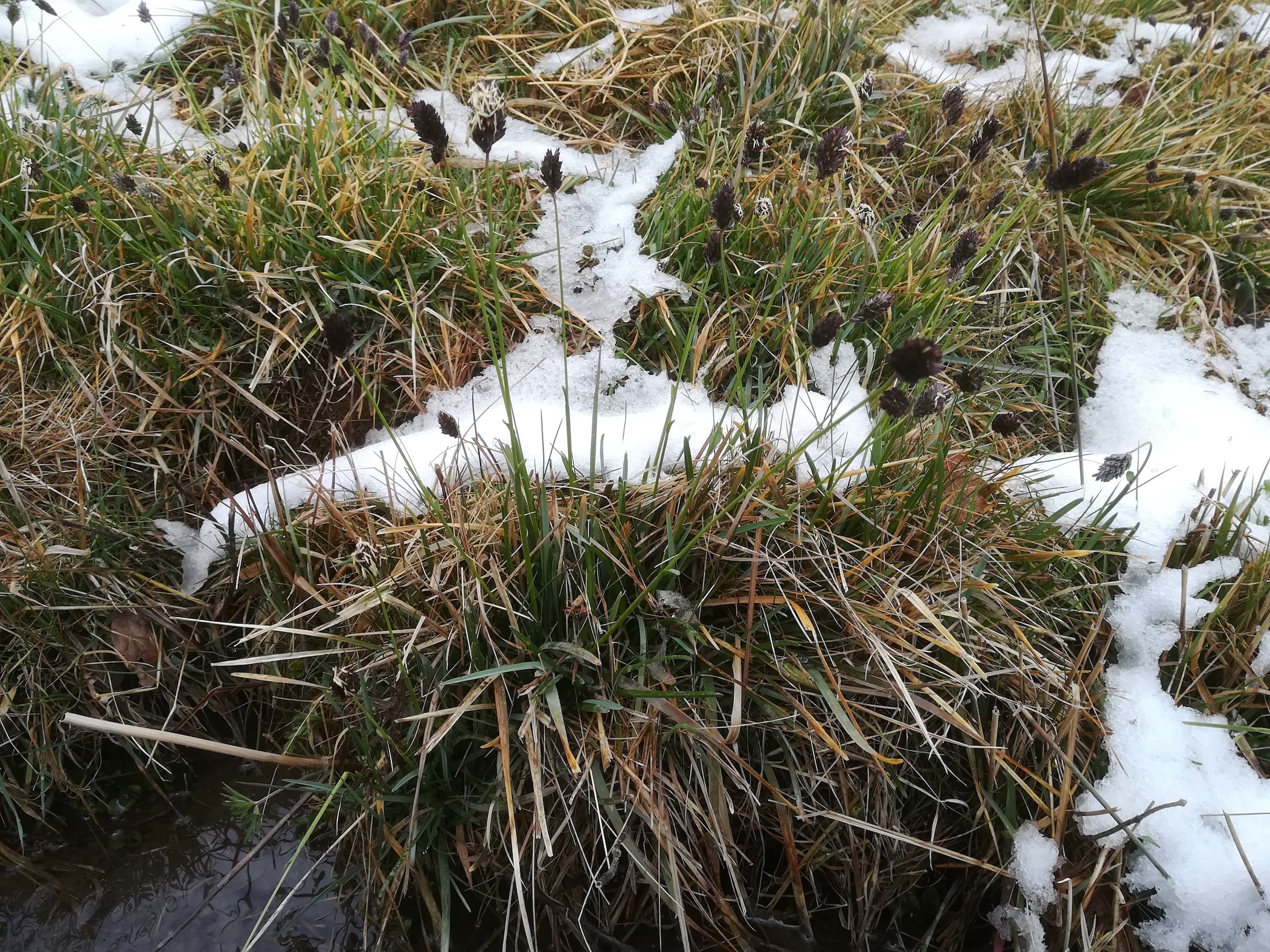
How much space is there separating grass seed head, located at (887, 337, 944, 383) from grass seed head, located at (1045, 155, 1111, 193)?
2.20 feet

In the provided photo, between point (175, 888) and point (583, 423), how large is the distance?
1425 mm

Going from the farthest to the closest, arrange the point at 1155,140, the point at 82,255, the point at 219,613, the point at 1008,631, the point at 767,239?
the point at 1155,140 → the point at 767,239 → the point at 82,255 → the point at 219,613 → the point at 1008,631

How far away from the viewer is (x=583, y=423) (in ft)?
6.27

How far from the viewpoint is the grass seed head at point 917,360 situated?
1.08 meters

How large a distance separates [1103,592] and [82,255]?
273 centimetres

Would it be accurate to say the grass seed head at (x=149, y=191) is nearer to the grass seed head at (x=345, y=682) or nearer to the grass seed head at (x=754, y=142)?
the grass seed head at (x=345, y=682)

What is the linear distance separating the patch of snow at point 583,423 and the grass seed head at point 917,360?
0.37 meters

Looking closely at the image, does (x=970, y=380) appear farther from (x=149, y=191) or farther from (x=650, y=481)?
(x=149, y=191)

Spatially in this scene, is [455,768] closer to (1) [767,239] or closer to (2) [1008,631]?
(2) [1008,631]

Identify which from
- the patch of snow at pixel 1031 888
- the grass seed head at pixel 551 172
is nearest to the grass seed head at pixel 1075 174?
the grass seed head at pixel 551 172

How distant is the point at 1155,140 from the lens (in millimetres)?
2580

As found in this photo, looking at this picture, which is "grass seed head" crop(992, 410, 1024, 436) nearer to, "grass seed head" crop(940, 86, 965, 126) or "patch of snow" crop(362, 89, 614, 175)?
"grass seed head" crop(940, 86, 965, 126)

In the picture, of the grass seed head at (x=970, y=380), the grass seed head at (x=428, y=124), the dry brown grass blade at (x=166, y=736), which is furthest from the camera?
the grass seed head at (x=970, y=380)

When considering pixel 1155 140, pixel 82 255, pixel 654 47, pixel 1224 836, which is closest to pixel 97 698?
pixel 82 255
